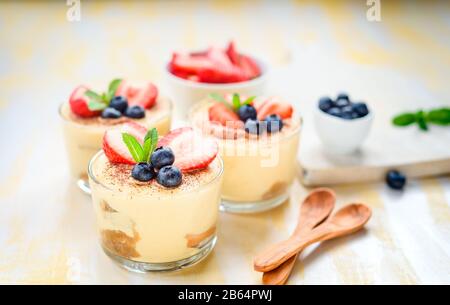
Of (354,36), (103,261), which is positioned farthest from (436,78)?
(103,261)

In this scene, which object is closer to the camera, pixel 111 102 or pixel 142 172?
pixel 142 172

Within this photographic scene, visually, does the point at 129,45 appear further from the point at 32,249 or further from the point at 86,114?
the point at 32,249

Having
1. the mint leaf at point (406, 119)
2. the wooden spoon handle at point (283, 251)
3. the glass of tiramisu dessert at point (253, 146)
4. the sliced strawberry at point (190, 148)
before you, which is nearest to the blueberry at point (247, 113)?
the glass of tiramisu dessert at point (253, 146)

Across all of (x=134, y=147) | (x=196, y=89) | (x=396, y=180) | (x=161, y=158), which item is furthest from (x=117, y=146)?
(x=396, y=180)

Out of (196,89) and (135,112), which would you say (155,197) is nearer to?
(135,112)

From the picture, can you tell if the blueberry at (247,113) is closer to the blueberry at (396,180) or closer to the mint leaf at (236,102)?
the mint leaf at (236,102)

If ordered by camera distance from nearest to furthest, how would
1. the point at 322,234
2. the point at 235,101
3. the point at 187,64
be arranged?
the point at 322,234 → the point at 235,101 → the point at 187,64
